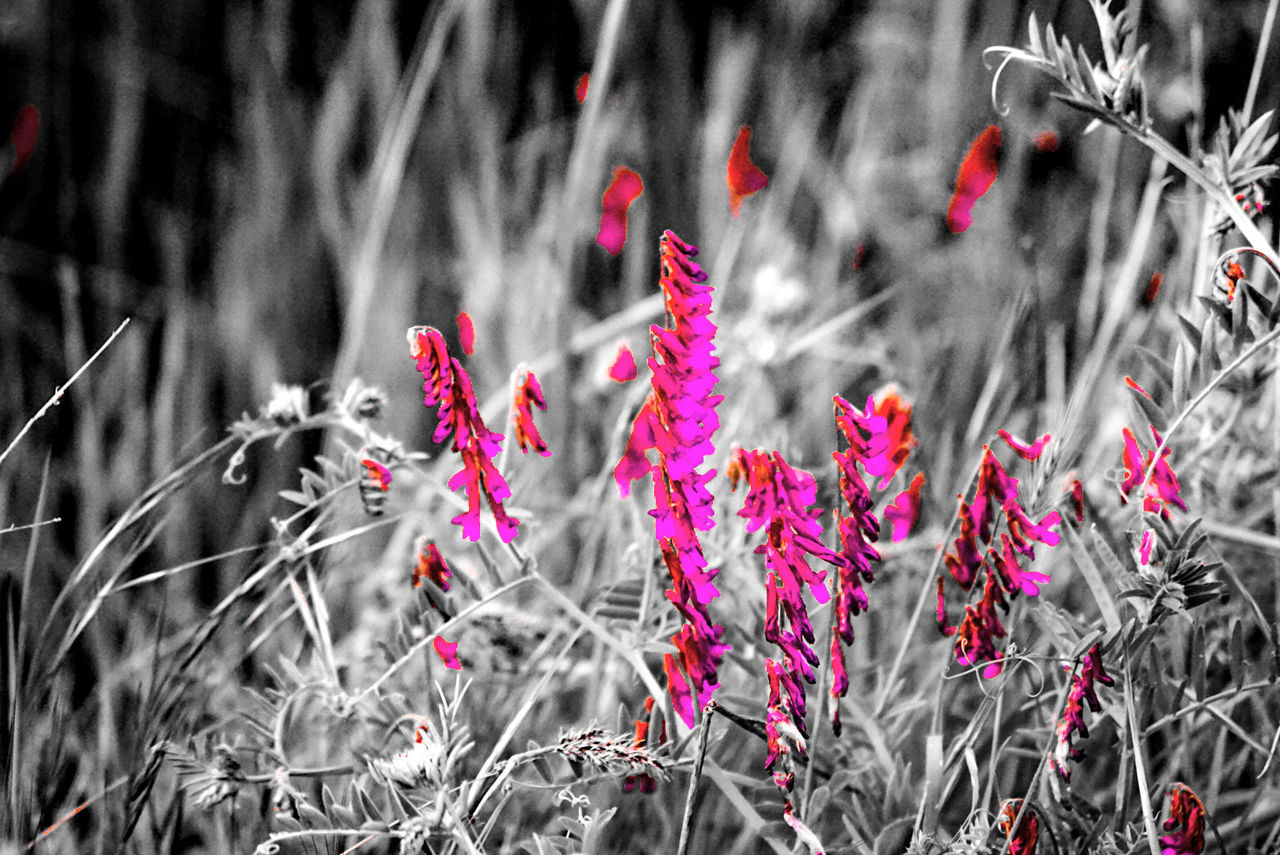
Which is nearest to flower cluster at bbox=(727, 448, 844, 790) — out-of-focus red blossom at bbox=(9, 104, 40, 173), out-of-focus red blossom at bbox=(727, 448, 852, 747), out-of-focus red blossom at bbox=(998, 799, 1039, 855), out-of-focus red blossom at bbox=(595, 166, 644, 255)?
out-of-focus red blossom at bbox=(727, 448, 852, 747)

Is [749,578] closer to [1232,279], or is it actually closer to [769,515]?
[769,515]

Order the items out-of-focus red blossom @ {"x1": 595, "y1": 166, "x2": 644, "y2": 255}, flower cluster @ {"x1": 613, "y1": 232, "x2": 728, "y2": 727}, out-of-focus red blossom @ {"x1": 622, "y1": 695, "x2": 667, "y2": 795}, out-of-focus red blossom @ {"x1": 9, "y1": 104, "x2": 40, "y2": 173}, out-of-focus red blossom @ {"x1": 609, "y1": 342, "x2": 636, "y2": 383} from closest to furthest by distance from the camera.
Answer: flower cluster @ {"x1": 613, "y1": 232, "x2": 728, "y2": 727} → out-of-focus red blossom @ {"x1": 622, "y1": 695, "x2": 667, "y2": 795} → out-of-focus red blossom @ {"x1": 609, "y1": 342, "x2": 636, "y2": 383} → out-of-focus red blossom @ {"x1": 595, "y1": 166, "x2": 644, "y2": 255} → out-of-focus red blossom @ {"x1": 9, "y1": 104, "x2": 40, "y2": 173}

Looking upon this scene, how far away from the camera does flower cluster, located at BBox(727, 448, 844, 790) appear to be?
0.55 m

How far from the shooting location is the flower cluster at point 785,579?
55cm

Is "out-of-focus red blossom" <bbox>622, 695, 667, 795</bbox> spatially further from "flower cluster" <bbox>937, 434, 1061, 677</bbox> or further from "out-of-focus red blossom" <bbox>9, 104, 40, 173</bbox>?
"out-of-focus red blossom" <bbox>9, 104, 40, 173</bbox>

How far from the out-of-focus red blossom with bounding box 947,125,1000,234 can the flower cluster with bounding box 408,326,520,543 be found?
0.71 m

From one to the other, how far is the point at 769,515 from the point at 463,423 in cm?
16

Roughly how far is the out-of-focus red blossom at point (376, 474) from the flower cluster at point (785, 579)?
0.21 metres

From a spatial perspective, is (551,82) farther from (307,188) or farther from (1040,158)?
(1040,158)

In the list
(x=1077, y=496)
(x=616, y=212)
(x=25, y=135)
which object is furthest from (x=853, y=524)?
(x=25, y=135)

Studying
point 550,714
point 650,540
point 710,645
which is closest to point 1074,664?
point 710,645

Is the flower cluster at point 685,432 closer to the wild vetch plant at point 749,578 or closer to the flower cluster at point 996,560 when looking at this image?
the wild vetch plant at point 749,578

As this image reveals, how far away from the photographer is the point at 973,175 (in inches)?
46.5

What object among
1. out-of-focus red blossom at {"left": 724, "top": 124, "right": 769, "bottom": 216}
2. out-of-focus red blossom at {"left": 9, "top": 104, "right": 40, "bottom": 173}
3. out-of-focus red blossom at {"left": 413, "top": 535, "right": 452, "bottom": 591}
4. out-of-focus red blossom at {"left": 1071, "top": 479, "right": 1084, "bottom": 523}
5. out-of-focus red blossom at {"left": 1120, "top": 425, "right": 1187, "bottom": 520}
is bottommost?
out-of-focus red blossom at {"left": 413, "top": 535, "right": 452, "bottom": 591}
